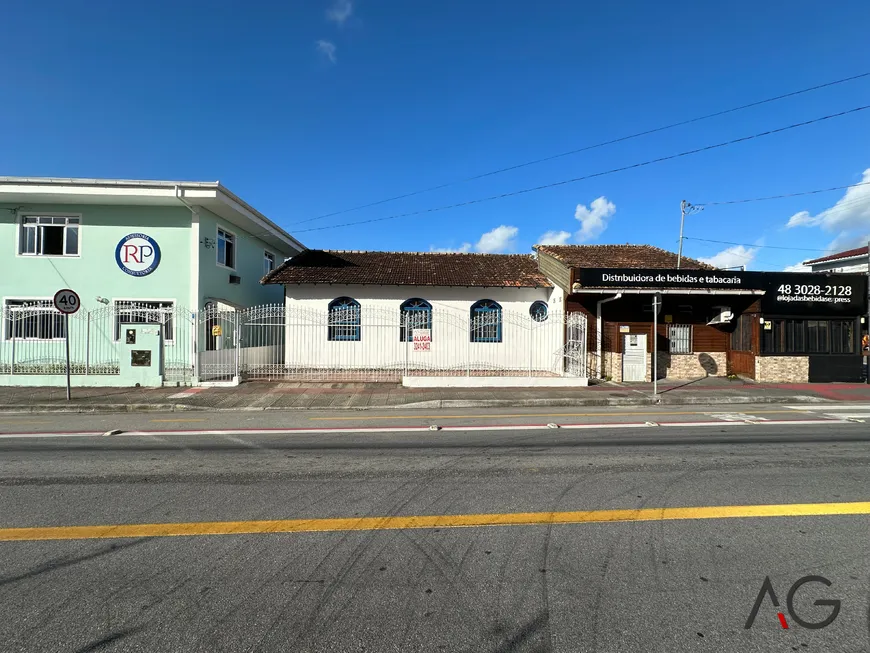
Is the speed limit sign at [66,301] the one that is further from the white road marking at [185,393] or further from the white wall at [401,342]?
the white wall at [401,342]

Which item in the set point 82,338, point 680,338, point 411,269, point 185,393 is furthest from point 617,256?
point 82,338

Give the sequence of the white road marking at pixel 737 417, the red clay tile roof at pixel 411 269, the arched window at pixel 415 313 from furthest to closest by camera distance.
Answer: the arched window at pixel 415 313, the red clay tile roof at pixel 411 269, the white road marking at pixel 737 417

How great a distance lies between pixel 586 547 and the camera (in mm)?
3537

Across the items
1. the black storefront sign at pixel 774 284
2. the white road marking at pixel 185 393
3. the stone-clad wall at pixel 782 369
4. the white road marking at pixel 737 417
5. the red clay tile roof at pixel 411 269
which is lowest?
the white road marking at pixel 737 417

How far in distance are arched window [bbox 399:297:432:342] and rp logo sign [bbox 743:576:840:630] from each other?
46.7ft

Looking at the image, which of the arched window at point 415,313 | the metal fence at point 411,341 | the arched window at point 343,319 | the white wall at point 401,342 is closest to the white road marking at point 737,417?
the metal fence at point 411,341

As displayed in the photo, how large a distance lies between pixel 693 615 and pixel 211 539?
350 centimetres

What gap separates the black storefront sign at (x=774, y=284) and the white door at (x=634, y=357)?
6.05 ft

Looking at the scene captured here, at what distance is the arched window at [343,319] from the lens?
660 inches

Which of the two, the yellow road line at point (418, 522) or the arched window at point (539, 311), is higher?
the arched window at point (539, 311)

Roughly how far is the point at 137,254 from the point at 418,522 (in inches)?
582

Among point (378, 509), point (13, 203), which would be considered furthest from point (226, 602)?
point (13, 203)

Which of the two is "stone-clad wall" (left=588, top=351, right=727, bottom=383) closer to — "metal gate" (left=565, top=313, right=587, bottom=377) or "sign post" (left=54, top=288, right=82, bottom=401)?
"metal gate" (left=565, top=313, right=587, bottom=377)

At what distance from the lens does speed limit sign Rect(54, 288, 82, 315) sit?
11.2 meters
